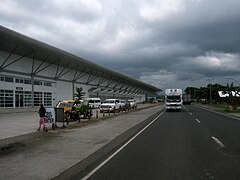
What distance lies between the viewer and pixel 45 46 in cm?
4169

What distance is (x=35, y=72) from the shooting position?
152 feet

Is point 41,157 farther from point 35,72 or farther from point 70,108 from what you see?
point 35,72

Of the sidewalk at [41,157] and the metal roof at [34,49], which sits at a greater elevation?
the metal roof at [34,49]

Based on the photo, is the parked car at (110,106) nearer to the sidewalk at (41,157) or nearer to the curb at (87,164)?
the sidewalk at (41,157)

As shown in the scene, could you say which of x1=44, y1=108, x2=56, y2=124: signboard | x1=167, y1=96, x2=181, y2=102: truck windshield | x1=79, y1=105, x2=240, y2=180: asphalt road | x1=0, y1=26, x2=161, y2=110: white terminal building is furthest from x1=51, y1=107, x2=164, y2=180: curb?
x1=167, y1=96, x2=181, y2=102: truck windshield

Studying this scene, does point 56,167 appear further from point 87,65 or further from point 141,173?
point 87,65

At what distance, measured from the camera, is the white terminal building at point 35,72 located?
39000mm

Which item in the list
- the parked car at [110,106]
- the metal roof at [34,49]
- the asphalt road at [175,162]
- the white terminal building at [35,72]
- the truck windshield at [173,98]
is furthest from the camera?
the truck windshield at [173,98]

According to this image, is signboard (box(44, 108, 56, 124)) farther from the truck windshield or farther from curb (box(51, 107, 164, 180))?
the truck windshield

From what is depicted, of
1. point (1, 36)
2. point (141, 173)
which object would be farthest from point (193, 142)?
point (1, 36)

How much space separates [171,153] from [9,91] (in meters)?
35.7

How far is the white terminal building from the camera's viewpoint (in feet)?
128

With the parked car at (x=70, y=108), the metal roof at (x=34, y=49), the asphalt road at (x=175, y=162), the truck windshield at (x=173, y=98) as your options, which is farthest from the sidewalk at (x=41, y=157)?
the truck windshield at (x=173, y=98)

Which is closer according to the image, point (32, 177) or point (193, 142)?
point (32, 177)
